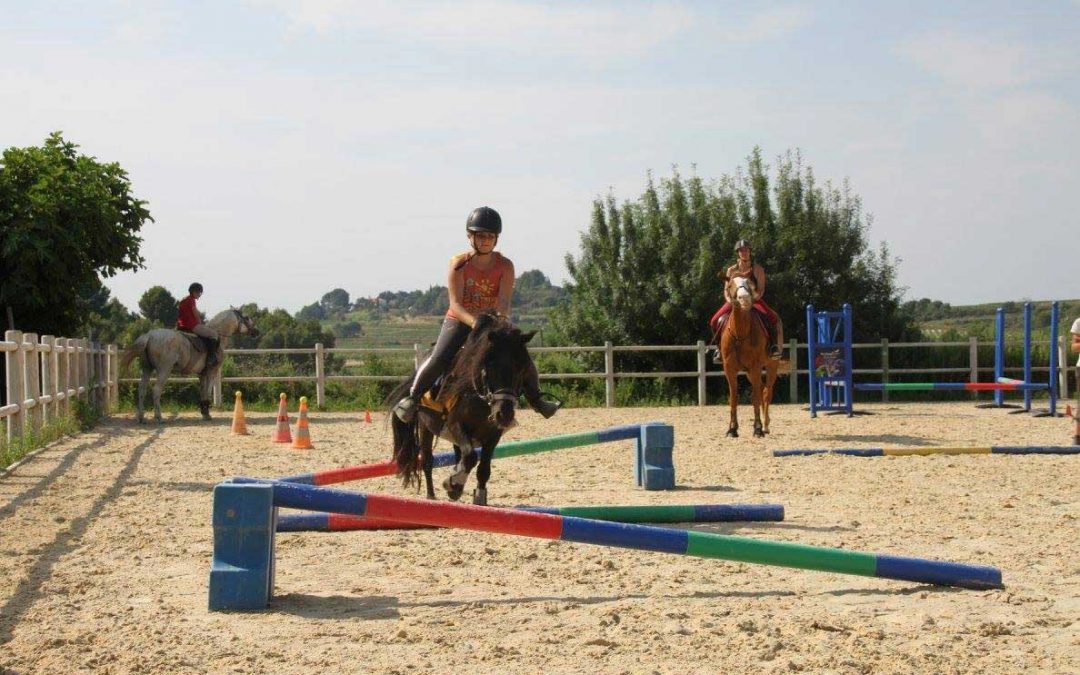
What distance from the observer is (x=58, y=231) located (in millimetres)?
20672

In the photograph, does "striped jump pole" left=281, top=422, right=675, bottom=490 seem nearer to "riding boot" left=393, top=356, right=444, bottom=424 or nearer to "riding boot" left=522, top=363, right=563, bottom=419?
"riding boot" left=393, top=356, right=444, bottom=424

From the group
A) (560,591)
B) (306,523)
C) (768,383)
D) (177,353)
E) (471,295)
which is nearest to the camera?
(560,591)

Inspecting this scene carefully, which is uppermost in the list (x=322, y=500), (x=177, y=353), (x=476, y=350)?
(x=476, y=350)

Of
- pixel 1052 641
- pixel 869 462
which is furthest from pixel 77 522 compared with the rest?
pixel 869 462

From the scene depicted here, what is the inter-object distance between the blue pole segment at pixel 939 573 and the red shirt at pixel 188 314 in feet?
56.9

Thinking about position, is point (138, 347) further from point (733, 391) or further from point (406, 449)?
point (406, 449)

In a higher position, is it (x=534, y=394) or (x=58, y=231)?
(x=58, y=231)

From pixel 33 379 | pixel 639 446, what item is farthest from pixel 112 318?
pixel 639 446

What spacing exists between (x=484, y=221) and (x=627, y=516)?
244 centimetres

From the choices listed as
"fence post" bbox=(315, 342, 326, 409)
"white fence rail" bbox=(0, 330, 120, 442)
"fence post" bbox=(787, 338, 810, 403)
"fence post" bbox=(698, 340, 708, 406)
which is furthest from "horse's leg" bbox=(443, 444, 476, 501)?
"fence post" bbox=(787, 338, 810, 403)

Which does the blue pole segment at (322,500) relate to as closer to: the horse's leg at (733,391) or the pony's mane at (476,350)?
the pony's mane at (476,350)

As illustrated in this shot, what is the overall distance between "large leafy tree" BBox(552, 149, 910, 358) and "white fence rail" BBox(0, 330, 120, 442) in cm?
1370

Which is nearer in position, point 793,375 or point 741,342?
point 741,342

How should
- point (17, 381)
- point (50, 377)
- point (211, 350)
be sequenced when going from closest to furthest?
1. point (17, 381)
2. point (50, 377)
3. point (211, 350)
